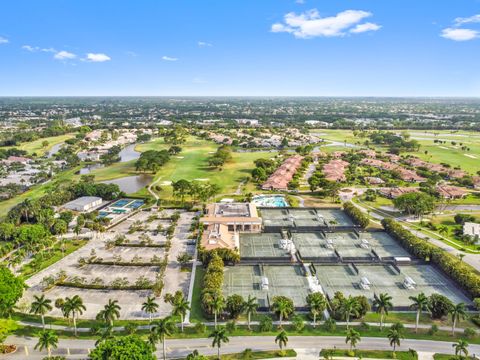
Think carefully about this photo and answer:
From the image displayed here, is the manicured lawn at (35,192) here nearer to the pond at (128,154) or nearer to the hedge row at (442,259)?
the pond at (128,154)

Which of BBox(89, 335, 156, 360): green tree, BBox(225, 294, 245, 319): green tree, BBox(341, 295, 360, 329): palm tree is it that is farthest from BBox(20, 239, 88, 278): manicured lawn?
BBox(341, 295, 360, 329): palm tree

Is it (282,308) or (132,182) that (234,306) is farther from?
(132,182)

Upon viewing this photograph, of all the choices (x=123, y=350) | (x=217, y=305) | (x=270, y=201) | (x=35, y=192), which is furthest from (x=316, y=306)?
(x=35, y=192)

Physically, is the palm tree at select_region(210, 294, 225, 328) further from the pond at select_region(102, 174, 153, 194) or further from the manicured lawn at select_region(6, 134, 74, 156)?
the manicured lawn at select_region(6, 134, 74, 156)

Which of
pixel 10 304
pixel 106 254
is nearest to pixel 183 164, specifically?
pixel 106 254

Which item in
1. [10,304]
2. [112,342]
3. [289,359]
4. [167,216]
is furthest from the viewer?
[167,216]

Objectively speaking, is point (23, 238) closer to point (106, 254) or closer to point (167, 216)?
point (106, 254)
